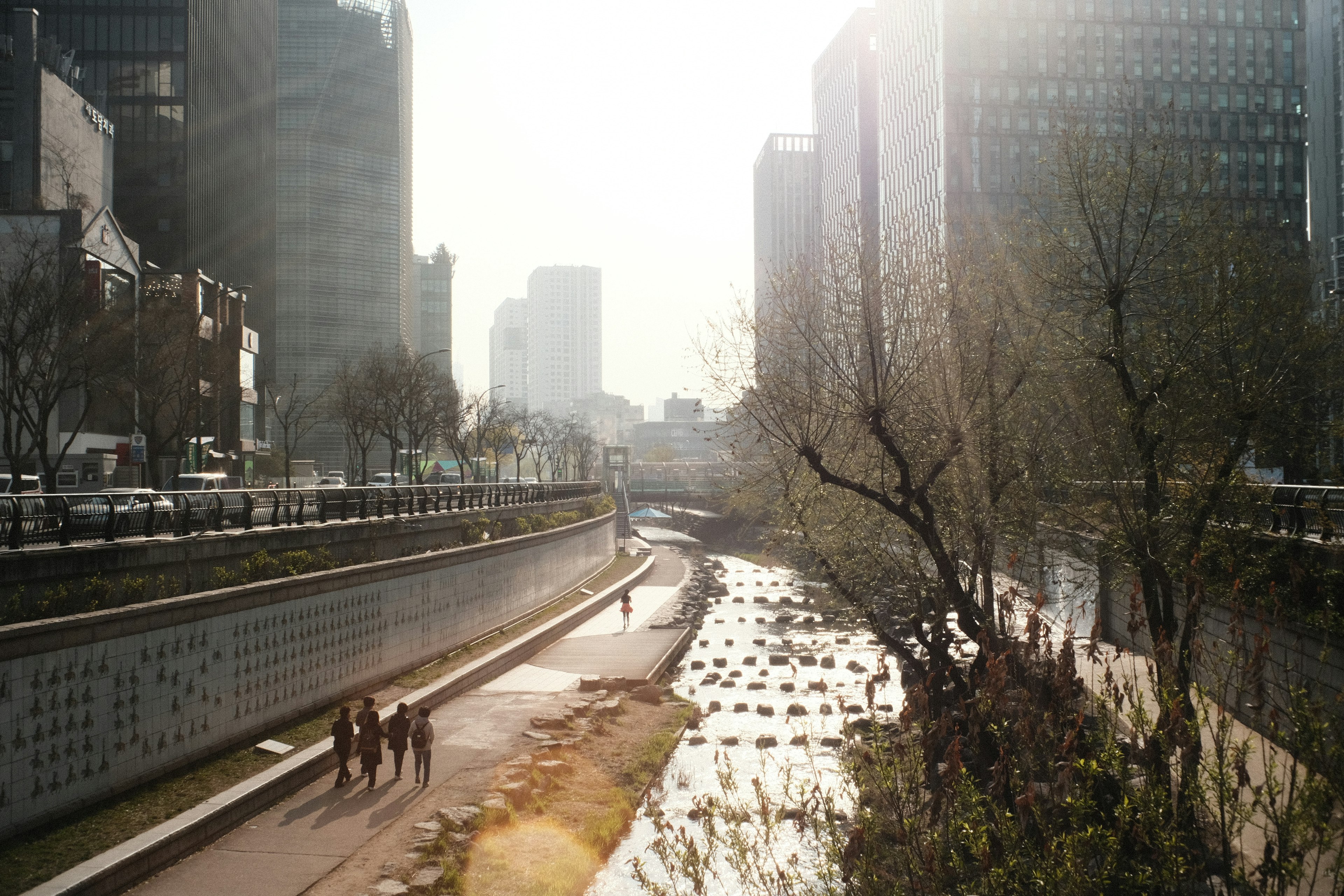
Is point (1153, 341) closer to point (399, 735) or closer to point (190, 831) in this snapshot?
point (399, 735)

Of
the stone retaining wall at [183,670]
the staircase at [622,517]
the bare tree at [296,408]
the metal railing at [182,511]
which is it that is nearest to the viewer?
the stone retaining wall at [183,670]

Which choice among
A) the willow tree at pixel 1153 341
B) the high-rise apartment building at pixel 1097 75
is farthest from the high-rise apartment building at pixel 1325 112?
the willow tree at pixel 1153 341

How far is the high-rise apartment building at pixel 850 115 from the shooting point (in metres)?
145

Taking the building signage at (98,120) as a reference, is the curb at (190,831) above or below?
below

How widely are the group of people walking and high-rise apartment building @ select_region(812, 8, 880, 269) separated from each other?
115149mm

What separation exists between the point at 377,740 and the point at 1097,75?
101 metres

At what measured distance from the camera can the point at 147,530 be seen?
58.5 ft

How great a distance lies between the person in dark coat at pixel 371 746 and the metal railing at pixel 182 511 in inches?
191

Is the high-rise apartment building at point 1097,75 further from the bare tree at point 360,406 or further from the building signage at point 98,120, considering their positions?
the building signage at point 98,120

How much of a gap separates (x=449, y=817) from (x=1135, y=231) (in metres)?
15.8

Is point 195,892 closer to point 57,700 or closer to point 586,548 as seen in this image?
point 57,700

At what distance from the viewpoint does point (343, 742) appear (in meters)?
17.8

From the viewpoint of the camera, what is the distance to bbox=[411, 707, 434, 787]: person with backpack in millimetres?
18141

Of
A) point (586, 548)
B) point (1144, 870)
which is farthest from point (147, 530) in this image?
point (586, 548)
